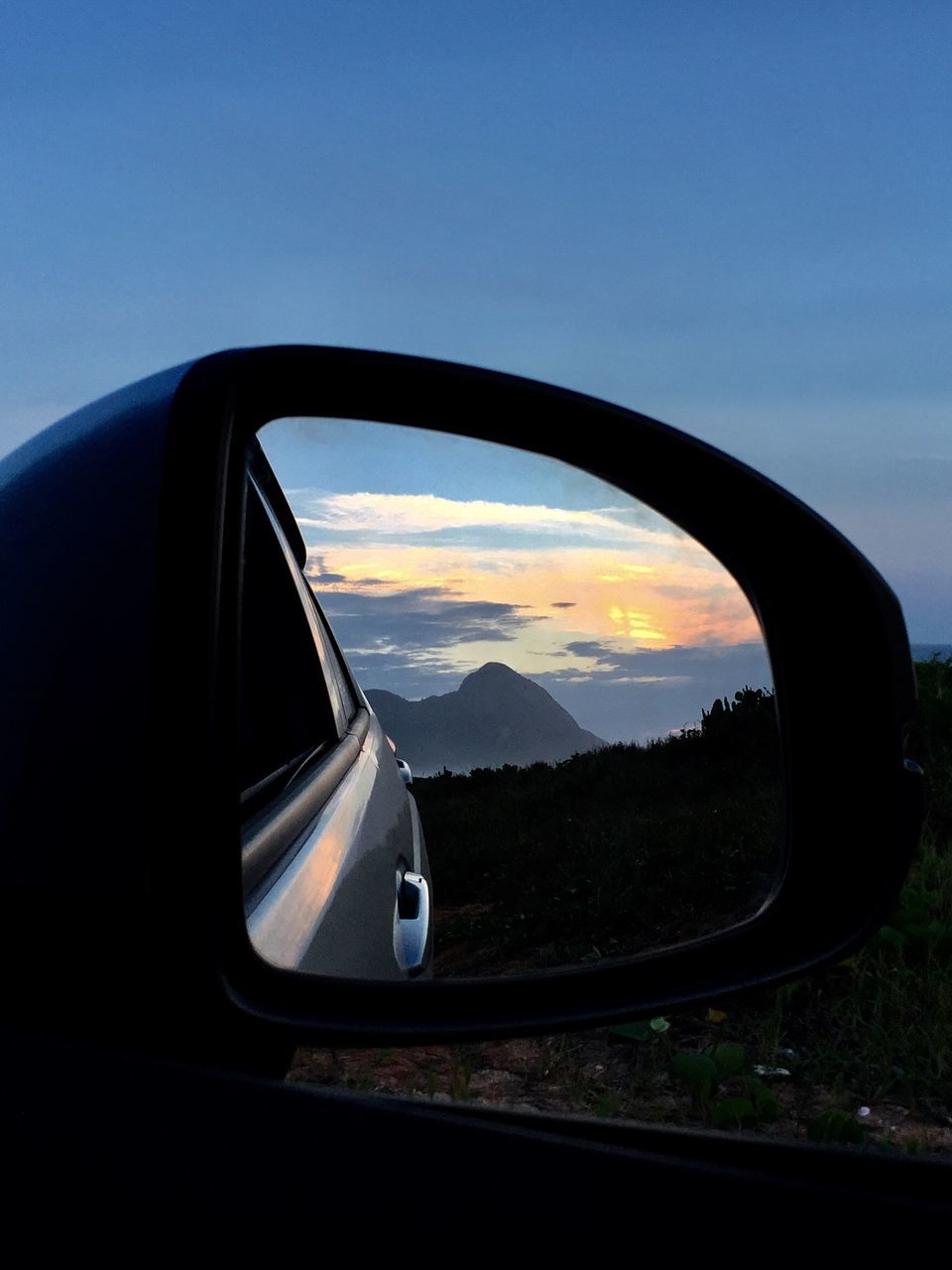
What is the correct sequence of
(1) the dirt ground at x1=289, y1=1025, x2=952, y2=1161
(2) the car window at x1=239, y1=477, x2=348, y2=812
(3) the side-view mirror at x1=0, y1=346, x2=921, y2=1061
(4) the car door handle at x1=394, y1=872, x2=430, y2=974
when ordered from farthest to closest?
(1) the dirt ground at x1=289, y1=1025, x2=952, y2=1161 < (4) the car door handle at x1=394, y1=872, x2=430, y2=974 < (2) the car window at x1=239, y1=477, x2=348, y2=812 < (3) the side-view mirror at x1=0, y1=346, x2=921, y2=1061

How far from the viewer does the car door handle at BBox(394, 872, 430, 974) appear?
1981mm

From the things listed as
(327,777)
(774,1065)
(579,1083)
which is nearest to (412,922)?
(327,777)

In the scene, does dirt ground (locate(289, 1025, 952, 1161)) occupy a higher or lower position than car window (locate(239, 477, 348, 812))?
lower

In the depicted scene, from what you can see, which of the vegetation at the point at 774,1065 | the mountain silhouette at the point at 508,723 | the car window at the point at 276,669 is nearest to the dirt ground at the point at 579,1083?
the vegetation at the point at 774,1065

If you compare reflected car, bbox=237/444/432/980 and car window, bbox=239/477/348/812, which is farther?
car window, bbox=239/477/348/812

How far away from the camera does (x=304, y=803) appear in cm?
179

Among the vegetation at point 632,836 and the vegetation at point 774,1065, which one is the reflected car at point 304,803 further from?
the vegetation at point 774,1065

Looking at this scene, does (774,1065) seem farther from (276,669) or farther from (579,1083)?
(276,669)

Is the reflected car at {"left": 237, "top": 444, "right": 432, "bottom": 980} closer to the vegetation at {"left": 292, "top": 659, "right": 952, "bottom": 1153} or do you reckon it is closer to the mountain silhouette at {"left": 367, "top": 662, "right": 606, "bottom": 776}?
the mountain silhouette at {"left": 367, "top": 662, "right": 606, "bottom": 776}

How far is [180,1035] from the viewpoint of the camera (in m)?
0.94

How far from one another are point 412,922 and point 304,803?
0.54 metres

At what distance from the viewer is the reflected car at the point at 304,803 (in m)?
1.34

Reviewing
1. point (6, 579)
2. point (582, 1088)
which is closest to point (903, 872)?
point (6, 579)

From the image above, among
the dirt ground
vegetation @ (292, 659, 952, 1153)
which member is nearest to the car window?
vegetation @ (292, 659, 952, 1153)
